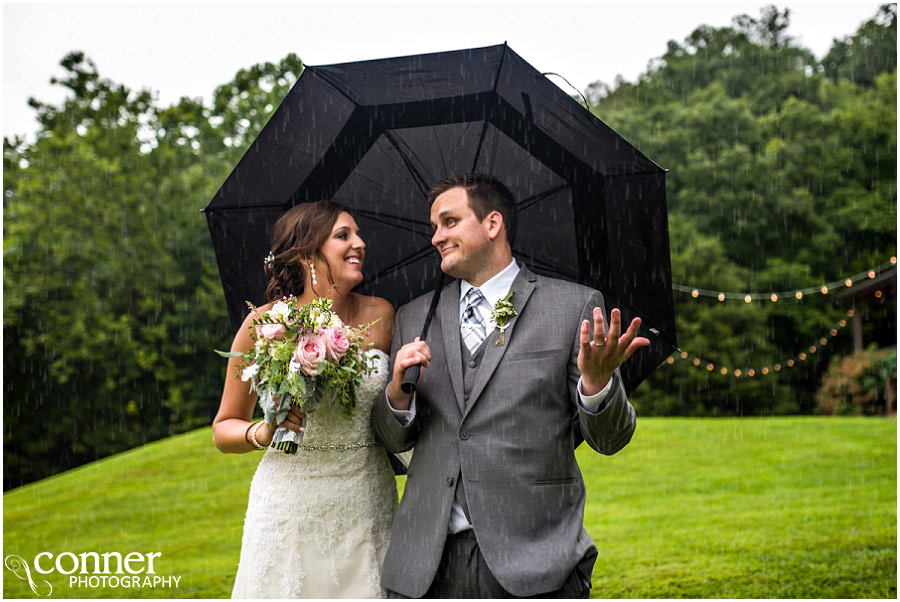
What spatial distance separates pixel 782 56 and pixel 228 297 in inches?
967

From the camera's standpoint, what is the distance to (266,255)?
383 cm

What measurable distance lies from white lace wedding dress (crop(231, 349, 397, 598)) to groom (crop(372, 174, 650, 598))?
0.27m

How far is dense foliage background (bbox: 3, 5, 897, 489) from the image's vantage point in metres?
19.5

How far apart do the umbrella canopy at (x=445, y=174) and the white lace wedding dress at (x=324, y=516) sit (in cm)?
71

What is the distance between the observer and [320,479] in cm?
344

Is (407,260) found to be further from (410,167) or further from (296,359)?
(296,359)

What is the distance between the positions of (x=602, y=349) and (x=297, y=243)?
1490 mm

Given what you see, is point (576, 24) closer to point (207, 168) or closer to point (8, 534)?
point (207, 168)

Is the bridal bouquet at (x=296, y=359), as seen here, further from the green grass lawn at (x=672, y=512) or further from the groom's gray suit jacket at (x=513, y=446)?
the green grass lawn at (x=672, y=512)

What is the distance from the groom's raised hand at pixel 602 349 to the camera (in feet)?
8.49

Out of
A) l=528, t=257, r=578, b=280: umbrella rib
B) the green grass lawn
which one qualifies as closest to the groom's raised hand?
l=528, t=257, r=578, b=280: umbrella rib

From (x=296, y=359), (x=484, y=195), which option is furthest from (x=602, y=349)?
(x=296, y=359)

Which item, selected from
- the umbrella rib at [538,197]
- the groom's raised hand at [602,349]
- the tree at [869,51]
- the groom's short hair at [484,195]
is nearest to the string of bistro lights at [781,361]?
the tree at [869,51]

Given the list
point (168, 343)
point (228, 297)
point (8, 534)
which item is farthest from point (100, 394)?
point (228, 297)
